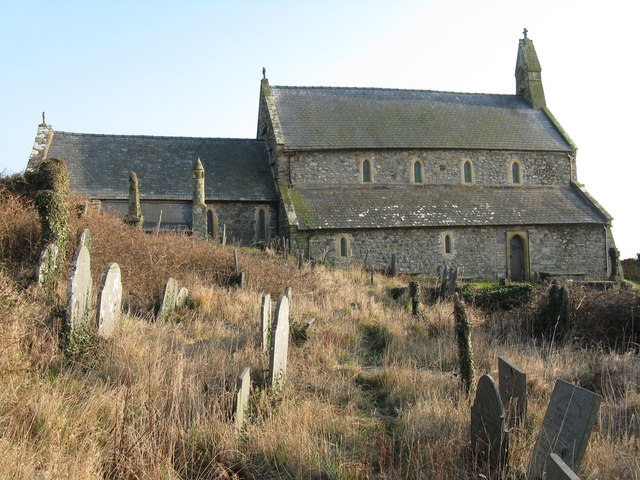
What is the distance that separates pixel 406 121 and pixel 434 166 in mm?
3059

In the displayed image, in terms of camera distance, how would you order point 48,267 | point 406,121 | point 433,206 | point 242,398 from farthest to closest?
point 406,121
point 433,206
point 48,267
point 242,398

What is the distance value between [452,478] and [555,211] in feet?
78.9

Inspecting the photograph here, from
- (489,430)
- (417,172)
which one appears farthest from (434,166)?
(489,430)

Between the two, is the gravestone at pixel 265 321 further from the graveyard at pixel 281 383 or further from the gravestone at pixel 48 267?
the gravestone at pixel 48 267

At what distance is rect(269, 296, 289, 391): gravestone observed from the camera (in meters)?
6.07

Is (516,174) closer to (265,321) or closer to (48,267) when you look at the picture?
(265,321)

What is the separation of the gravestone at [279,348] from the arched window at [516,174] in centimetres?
2353

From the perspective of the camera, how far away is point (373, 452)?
4.90 metres

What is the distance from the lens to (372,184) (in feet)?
84.3

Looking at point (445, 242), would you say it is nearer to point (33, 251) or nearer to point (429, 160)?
point (429, 160)

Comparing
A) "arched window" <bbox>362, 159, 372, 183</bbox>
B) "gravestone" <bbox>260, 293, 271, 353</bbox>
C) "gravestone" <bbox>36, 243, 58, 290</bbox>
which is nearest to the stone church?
"arched window" <bbox>362, 159, 372, 183</bbox>

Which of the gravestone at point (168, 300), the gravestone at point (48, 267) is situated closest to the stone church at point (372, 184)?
the gravestone at point (168, 300)

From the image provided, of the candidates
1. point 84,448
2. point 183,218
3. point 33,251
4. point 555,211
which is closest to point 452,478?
point 84,448

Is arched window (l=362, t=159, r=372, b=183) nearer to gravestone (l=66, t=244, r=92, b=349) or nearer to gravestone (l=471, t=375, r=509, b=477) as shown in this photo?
gravestone (l=66, t=244, r=92, b=349)
